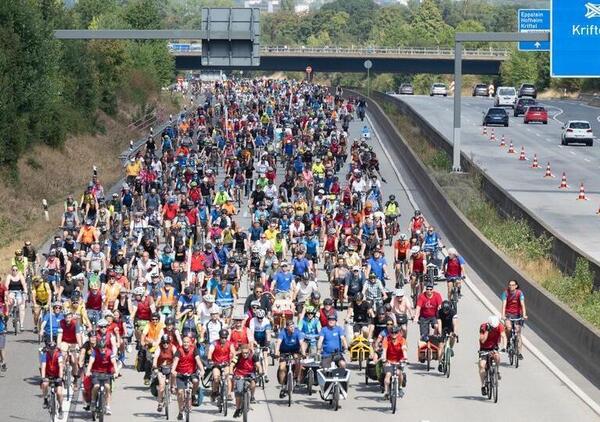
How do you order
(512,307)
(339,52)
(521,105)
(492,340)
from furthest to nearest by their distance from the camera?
(339,52) < (521,105) < (512,307) < (492,340)

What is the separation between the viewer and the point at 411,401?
2228 centimetres

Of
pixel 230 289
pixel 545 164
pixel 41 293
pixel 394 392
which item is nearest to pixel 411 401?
pixel 394 392

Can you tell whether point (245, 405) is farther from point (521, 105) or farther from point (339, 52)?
point (339, 52)

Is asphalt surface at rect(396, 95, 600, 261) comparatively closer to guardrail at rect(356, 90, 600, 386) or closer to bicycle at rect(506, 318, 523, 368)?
guardrail at rect(356, 90, 600, 386)

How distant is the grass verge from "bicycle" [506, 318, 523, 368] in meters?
1.75

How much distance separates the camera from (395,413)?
21.4m

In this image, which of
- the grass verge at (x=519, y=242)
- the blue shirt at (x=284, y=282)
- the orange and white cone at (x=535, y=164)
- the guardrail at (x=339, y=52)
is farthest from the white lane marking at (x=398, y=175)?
the guardrail at (x=339, y=52)

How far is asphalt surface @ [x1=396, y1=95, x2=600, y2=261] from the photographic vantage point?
1825 inches

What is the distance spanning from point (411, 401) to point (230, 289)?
5.06m

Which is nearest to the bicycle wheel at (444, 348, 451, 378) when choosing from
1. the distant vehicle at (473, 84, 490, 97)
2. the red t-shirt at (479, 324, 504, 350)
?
the red t-shirt at (479, 324, 504, 350)

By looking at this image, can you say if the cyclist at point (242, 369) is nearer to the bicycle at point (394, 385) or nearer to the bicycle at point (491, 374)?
the bicycle at point (394, 385)

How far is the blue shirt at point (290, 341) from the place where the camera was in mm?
21828

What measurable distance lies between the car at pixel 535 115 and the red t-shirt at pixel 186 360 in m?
73.6

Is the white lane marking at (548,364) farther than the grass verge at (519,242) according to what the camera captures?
No
